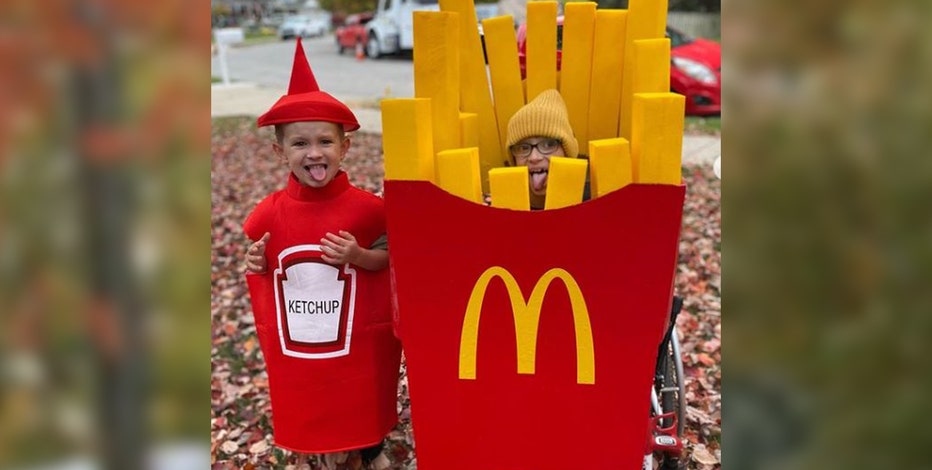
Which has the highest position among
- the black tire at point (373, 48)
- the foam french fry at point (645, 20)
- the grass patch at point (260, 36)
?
the grass patch at point (260, 36)

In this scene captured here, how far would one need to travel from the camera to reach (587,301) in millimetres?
1470

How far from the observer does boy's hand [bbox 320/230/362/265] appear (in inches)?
68.7

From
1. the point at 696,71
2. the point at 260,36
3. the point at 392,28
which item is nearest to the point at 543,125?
the point at 696,71

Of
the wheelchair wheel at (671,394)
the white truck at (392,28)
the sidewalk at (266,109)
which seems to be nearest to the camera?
the wheelchair wheel at (671,394)

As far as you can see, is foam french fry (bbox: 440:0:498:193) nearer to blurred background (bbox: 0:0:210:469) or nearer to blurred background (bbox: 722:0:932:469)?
blurred background (bbox: 722:0:932:469)

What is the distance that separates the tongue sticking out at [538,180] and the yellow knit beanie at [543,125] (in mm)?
79

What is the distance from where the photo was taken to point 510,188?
1.46 meters

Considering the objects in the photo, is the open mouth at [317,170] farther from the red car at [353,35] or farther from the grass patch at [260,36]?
the grass patch at [260,36]

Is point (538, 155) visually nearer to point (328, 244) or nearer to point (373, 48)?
point (328, 244)

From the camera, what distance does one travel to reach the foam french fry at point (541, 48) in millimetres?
1947

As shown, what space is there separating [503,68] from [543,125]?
39 cm

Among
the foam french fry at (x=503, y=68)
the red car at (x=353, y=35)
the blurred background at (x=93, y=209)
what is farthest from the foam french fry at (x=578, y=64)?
the red car at (x=353, y=35)

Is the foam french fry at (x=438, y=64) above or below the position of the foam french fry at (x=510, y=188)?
above

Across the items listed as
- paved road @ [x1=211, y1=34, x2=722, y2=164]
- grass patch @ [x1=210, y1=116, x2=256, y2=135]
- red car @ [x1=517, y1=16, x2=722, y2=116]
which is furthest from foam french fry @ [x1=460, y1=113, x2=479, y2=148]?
grass patch @ [x1=210, y1=116, x2=256, y2=135]
